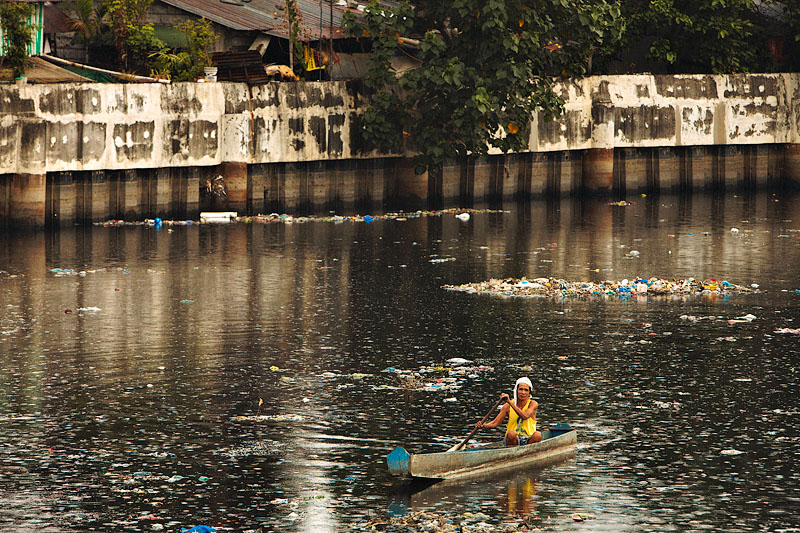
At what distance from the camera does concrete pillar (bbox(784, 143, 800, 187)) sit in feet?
179

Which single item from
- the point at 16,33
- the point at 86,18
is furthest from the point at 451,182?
the point at 16,33

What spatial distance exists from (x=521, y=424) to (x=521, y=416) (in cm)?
12

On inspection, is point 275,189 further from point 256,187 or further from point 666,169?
point 666,169

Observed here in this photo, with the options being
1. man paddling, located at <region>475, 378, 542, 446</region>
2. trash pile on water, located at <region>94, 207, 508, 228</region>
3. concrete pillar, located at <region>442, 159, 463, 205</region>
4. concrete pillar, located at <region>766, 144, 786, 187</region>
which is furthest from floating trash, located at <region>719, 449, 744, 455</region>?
concrete pillar, located at <region>766, 144, 786, 187</region>

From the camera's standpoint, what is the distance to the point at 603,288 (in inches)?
1075

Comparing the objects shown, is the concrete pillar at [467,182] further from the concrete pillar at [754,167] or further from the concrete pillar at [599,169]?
the concrete pillar at [754,167]

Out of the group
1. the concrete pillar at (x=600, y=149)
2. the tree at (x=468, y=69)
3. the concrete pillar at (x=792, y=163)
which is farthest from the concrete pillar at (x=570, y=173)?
the concrete pillar at (x=792, y=163)

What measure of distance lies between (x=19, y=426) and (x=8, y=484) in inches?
97.1

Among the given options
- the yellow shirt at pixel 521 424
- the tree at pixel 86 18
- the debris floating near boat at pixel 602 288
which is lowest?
the yellow shirt at pixel 521 424

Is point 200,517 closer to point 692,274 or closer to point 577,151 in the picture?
point 692,274

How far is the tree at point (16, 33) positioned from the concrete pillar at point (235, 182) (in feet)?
23.6

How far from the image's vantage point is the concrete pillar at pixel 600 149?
50.0m

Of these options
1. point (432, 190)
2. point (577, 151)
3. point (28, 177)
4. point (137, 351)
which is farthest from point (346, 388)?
point (577, 151)

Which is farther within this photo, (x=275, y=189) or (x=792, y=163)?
(x=792, y=163)
